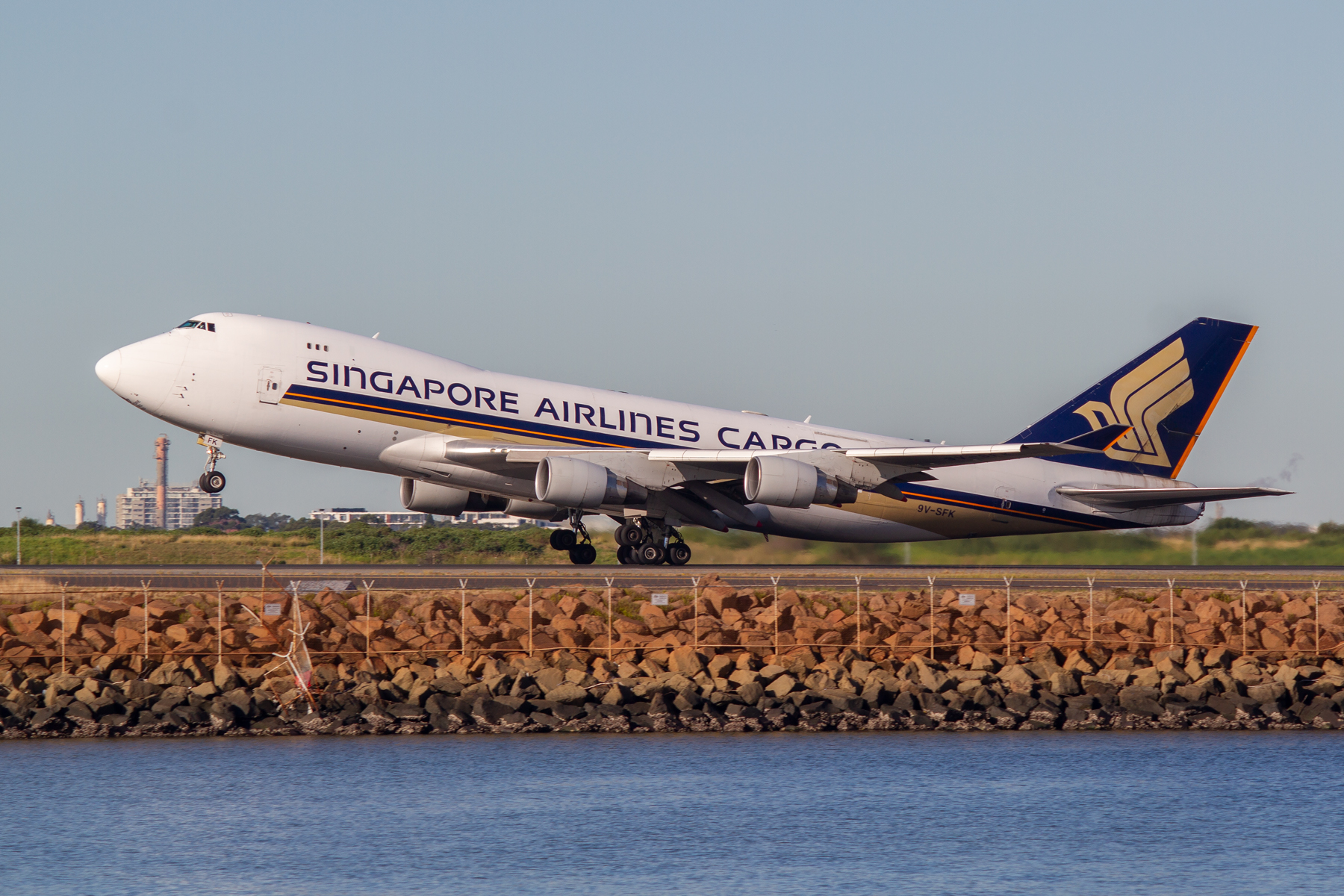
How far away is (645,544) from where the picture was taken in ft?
137

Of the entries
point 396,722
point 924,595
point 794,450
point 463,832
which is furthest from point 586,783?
point 794,450

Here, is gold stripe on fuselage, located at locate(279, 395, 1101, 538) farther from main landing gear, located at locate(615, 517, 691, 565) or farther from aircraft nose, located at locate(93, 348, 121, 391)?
aircraft nose, located at locate(93, 348, 121, 391)

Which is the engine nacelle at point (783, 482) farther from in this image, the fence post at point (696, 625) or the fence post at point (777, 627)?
the fence post at point (777, 627)

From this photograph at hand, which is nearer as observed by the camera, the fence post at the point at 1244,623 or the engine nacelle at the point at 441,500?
the fence post at the point at 1244,623

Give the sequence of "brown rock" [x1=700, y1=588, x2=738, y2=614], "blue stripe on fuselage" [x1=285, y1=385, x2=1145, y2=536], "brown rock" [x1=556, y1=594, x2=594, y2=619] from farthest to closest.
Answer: "blue stripe on fuselage" [x1=285, y1=385, x2=1145, y2=536]
"brown rock" [x1=700, y1=588, x2=738, y2=614]
"brown rock" [x1=556, y1=594, x2=594, y2=619]

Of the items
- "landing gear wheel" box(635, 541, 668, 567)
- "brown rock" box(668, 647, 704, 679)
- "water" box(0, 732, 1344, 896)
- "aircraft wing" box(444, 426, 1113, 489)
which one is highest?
"aircraft wing" box(444, 426, 1113, 489)

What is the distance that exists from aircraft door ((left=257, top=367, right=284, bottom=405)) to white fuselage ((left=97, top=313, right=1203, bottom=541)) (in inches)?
1.0

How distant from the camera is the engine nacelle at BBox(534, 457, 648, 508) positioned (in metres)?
38.5

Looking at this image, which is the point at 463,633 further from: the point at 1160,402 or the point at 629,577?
the point at 1160,402

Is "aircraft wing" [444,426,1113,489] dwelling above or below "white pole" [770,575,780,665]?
above

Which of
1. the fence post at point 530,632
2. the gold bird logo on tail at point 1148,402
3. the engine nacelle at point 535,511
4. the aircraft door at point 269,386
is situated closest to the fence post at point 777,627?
the fence post at point 530,632

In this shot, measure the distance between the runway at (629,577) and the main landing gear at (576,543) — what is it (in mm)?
1748

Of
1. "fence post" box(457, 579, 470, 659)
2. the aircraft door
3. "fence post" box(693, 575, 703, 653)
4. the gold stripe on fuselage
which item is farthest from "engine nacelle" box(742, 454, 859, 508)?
the aircraft door

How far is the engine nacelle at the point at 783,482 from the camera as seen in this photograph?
38.9m
